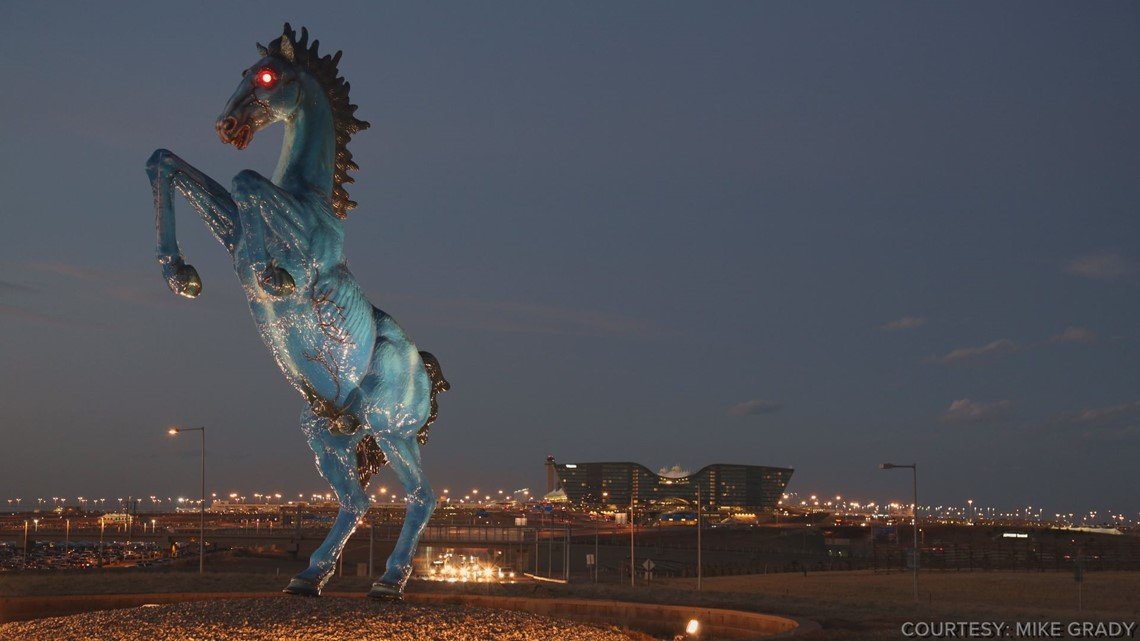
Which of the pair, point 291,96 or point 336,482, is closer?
point 291,96

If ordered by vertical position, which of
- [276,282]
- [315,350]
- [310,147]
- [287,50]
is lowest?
[315,350]

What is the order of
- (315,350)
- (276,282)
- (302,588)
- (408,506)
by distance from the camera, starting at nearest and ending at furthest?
(276,282), (315,350), (302,588), (408,506)

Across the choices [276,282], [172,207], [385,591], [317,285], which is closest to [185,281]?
[172,207]

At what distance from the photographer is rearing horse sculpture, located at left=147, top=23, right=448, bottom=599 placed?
411 inches

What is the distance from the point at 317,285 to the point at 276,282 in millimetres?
613

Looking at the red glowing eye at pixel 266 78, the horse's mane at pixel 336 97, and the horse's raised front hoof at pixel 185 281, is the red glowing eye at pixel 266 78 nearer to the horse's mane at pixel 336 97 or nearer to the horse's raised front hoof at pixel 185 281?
the horse's mane at pixel 336 97

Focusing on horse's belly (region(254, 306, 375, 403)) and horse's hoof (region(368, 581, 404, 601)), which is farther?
horse's hoof (region(368, 581, 404, 601))

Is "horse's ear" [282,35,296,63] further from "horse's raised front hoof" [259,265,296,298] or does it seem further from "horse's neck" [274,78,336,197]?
"horse's raised front hoof" [259,265,296,298]

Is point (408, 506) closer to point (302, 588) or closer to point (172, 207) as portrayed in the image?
point (302, 588)

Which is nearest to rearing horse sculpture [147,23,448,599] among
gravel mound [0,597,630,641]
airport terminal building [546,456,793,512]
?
gravel mound [0,597,630,641]

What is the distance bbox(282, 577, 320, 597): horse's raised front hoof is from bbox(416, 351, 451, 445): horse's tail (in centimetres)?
192

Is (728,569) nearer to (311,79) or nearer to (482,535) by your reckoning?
(482,535)

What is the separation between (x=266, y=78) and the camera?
1131 centimetres

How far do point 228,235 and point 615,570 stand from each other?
174 feet
